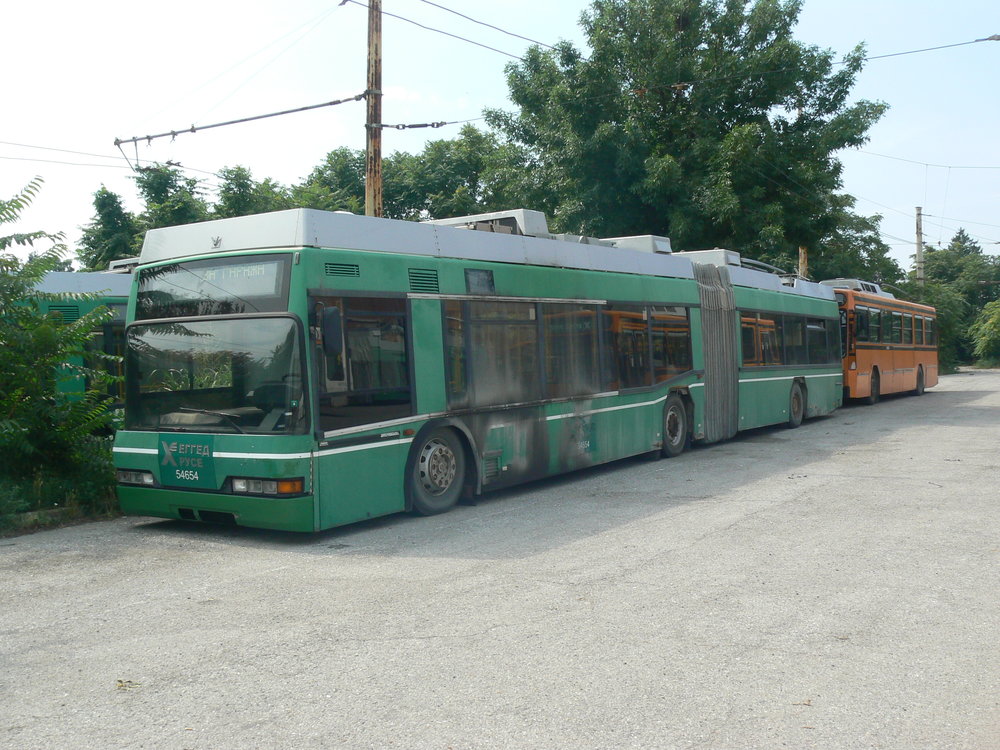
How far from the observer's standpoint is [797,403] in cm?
Result: 2030

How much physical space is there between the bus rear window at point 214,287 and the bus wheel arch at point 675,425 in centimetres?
766

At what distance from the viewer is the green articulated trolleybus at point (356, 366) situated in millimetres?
8453

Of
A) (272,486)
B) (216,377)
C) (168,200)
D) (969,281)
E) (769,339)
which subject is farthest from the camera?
(969,281)

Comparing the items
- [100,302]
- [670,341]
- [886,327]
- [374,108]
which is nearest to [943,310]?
[886,327]

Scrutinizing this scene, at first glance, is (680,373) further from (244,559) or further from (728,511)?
(244,559)

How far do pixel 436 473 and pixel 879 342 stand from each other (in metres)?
20.9

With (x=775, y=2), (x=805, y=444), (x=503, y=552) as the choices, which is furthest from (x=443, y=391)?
(x=775, y=2)

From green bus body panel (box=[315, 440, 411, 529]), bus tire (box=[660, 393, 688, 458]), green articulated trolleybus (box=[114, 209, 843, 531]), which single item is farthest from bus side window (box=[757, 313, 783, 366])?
green bus body panel (box=[315, 440, 411, 529])

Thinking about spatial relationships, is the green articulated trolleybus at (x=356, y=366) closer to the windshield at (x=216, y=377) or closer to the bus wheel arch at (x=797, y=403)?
the windshield at (x=216, y=377)

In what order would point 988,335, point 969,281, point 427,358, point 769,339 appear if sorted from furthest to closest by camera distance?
point 969,281
point 988,335
point 769,339
point 427,358

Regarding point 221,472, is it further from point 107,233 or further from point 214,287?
point 107,233

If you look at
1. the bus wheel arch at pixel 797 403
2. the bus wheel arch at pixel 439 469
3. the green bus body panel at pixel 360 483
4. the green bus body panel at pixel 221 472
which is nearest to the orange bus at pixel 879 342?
the bus wheel arch at pixel 797 403

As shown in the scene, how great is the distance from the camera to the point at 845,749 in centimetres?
398

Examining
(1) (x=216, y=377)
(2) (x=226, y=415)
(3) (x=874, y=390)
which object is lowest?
(3) (x=874, y=390)
